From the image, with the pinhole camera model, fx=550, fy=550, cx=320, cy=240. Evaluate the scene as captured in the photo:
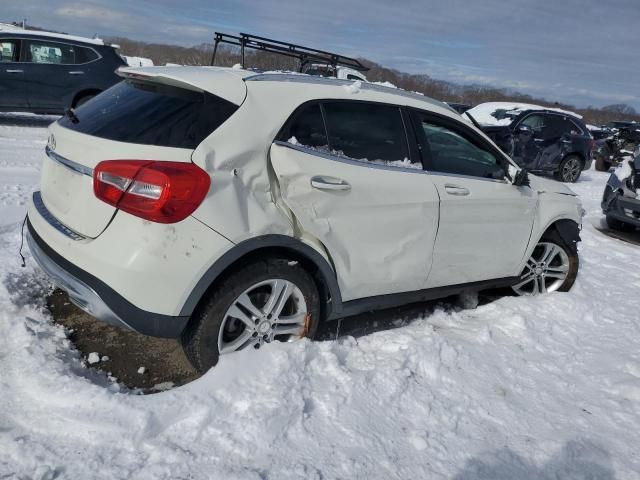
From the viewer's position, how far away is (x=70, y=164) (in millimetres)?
2959

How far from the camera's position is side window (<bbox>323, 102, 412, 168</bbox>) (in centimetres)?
333

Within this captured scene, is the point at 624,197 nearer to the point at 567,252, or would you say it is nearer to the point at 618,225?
the point at 618,225

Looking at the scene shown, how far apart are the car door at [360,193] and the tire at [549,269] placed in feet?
4.74

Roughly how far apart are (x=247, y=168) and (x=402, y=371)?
1537 mm

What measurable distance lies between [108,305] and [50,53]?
998cm

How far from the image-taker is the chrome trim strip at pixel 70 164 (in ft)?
9.23

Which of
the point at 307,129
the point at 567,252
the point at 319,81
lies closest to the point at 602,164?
the point at 567,252

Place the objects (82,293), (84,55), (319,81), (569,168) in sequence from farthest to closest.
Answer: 1. (569,168)
2. (84,55)
3. (319,81)
4. (82,293)

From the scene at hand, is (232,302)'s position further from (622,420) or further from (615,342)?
(615,342)

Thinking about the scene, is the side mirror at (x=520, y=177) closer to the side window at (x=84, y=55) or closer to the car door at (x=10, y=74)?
the side window at (x=84, y=55)

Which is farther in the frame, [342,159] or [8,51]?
[8,51]

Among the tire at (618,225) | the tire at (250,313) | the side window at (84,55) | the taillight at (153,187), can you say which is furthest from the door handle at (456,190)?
the side window at (84,55)

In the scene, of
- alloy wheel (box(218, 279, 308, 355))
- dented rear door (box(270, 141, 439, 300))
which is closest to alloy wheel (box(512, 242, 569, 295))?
dented rear door (box(270, 141, 439, 300))

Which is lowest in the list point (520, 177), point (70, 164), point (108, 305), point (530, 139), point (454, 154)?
point (108, 305)
